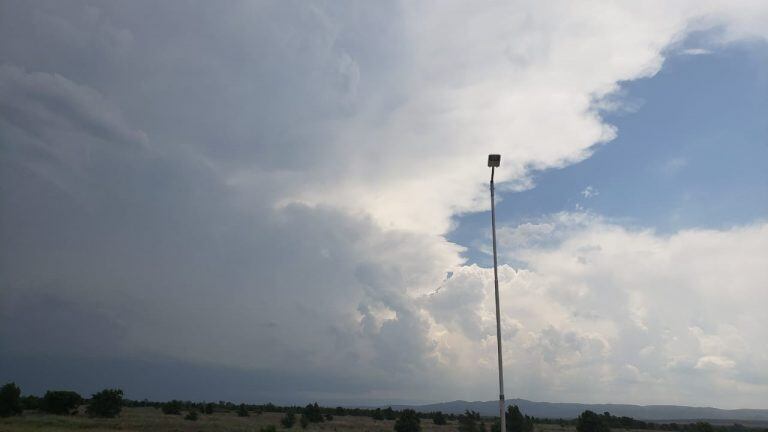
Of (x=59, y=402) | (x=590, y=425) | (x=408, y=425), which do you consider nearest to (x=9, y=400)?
(x=59, y=402)

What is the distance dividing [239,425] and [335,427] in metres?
12.3

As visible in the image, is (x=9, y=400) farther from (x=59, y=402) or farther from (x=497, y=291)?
(x=497, y=291)

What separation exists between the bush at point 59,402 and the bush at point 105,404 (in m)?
3.03

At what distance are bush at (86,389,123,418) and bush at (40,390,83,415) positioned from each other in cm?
303

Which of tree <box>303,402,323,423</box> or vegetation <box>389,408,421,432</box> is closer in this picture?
vegetation <box>389,408,421,432</box>

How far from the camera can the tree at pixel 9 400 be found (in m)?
59.2

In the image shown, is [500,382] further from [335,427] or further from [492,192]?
[335,427]

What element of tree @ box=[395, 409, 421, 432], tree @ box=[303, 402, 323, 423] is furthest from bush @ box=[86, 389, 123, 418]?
tree @ box=[395, 409, 421, 432]

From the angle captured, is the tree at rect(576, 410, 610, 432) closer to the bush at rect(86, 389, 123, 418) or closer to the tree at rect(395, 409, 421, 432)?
the tree at rect(395, 409, 421, 432)

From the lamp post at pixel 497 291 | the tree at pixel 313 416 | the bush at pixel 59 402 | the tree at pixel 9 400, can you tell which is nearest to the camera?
the lamp post at pixel 497 291

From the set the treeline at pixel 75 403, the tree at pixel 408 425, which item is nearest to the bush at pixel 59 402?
the treeline at pixel 75 403

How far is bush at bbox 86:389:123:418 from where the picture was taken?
6481 cm

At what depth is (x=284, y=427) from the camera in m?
64.0

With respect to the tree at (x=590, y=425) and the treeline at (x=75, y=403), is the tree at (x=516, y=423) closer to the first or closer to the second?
the tree at (x=590, y=425)
